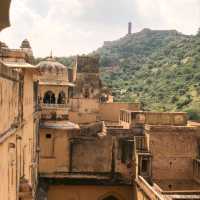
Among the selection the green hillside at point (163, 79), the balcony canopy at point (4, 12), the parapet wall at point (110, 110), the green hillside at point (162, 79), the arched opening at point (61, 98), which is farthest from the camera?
the green hillside at point (163, 79)

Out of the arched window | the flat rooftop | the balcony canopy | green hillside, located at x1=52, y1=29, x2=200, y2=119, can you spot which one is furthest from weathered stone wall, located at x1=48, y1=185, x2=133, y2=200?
green hillside, located at x1=52, y1=29, x2=200, y2=119

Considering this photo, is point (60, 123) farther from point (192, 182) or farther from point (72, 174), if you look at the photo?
point (192, 182)

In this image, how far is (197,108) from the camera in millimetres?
46719

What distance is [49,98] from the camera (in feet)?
72.3

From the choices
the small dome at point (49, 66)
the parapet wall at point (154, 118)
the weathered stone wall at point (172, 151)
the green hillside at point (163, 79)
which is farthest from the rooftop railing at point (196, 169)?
the green hillside at point (163, 79)

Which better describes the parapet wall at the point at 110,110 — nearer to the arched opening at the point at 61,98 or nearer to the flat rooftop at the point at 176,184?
the arched opening at the point at 61,98

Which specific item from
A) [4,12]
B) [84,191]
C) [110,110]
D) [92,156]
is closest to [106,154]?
[92,156]

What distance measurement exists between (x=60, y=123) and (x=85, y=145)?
1.87 metres

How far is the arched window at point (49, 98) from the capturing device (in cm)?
2192

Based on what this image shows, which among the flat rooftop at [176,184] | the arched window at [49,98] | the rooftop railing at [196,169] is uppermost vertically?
the arched window at [49,98]

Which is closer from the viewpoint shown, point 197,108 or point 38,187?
point 38,187

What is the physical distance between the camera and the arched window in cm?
2192

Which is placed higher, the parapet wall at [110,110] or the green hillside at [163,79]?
the green hillside at [163,79]

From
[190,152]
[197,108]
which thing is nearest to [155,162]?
[190,152]
